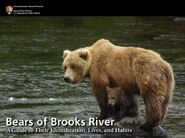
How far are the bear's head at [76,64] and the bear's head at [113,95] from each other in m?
0.39

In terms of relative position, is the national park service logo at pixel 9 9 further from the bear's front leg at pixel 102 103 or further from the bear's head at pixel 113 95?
the bear's head at pixel 113 95

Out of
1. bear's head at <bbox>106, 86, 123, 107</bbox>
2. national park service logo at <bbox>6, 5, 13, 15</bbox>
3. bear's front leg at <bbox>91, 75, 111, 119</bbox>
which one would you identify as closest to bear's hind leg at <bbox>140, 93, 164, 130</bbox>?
bear's head at <bbox>106, 86, 123, 107</bbox>

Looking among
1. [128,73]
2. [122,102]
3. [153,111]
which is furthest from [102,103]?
[153,111]

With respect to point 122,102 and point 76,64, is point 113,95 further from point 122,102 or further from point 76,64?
point 76,64

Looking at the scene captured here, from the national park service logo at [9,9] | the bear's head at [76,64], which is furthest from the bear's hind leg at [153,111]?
the national park service logo at [9,9]

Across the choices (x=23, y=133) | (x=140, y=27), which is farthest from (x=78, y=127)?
(x=140, y=27)

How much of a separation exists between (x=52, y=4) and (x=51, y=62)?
179cm

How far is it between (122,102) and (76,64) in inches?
28.1

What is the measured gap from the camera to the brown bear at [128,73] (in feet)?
28.2

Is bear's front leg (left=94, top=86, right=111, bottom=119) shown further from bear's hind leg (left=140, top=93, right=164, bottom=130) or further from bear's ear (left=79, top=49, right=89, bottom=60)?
bear's hind leg (left=140, top=93, right=164, bottom=130)

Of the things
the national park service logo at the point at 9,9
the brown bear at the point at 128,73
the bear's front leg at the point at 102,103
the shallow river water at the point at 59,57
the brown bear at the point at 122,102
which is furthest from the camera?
the national park service logo at the point at 9,9

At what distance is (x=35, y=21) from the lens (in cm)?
1881

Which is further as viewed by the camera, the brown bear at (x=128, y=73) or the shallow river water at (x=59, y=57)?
the shallow river water at (x=59, y=57)

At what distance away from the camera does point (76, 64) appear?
9094 millimetres
